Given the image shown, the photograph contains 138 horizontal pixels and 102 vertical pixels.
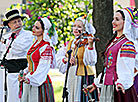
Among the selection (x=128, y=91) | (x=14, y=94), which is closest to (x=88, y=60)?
(x=14, y=94)

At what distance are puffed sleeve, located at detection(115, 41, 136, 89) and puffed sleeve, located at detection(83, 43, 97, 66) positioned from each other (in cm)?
162

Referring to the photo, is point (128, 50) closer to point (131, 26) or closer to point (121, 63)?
point (121, 63)

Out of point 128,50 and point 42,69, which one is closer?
point 128,50

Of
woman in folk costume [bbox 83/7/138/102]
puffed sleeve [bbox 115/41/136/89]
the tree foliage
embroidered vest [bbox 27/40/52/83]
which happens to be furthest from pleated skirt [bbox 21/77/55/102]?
the tree foliage

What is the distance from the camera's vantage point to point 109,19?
310 inches

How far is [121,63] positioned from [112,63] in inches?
7.8

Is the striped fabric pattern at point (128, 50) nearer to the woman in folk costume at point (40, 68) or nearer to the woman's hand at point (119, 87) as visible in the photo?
the woman's hand at point (119, 87)

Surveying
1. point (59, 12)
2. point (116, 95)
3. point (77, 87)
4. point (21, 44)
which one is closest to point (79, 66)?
point (77, 87)

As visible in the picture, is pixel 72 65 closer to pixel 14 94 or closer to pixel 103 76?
pixel 14 94

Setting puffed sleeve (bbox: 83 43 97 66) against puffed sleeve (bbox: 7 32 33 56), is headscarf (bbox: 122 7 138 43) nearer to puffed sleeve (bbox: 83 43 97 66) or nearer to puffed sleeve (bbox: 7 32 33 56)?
puffed sleeve (bbox: 83 43 97 66)

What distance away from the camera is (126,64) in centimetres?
406

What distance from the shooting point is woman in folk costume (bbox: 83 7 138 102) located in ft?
13.3

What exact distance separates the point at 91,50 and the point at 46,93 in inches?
36.0

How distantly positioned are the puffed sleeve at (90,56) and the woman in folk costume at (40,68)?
516mm
